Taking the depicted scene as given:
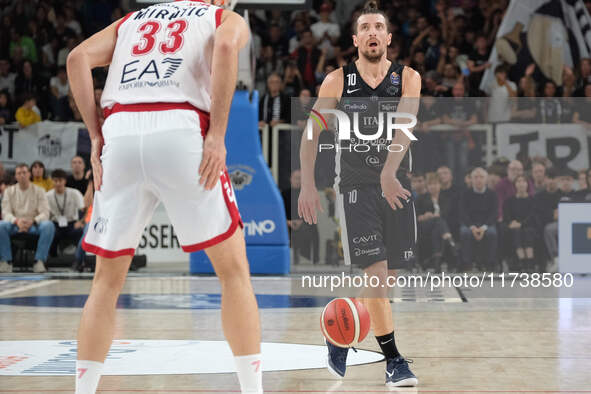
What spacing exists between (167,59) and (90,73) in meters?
0.35

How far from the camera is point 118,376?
4.59 meters

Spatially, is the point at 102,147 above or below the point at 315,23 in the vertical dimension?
below

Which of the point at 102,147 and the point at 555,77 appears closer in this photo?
the point at 102,147

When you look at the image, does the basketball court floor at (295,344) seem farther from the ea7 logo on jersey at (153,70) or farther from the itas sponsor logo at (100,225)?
the ea7 logo on jersey at (153,70)

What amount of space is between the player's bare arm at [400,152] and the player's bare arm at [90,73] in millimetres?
1701

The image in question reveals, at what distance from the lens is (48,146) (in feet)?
45.2

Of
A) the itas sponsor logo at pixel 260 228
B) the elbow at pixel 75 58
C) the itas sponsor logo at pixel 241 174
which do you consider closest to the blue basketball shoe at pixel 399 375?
the elbow at pixel 75 58

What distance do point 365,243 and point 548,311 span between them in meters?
3.58

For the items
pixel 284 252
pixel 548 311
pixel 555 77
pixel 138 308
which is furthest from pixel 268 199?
pixel 555 77

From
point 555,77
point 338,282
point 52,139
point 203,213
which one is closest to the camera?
point 203,213

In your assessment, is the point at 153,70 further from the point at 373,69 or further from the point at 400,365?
the point at 400,365

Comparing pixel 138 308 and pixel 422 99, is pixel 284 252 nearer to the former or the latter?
pixel 422 99

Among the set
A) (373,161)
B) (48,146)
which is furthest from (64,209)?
(373,161)

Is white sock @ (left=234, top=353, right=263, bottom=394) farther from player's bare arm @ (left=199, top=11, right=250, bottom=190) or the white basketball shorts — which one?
player's bare arm @ (left=199, top=11, right=250, bottom=190)
